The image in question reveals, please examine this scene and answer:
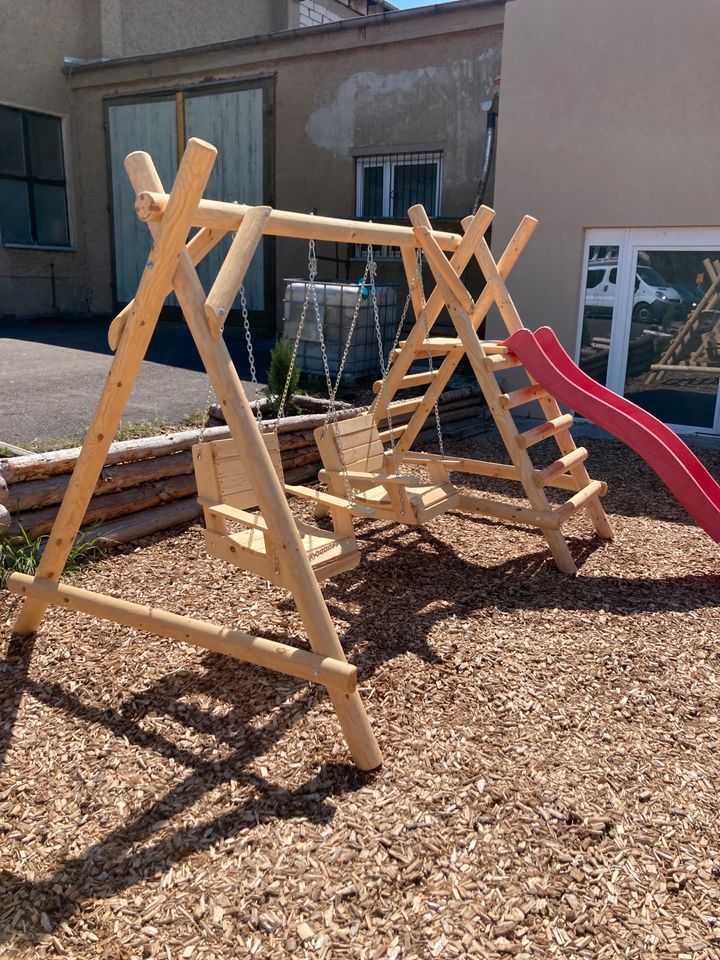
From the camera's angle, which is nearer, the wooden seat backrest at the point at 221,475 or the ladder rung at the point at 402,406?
the wooden seat backrest at the point at 221,475

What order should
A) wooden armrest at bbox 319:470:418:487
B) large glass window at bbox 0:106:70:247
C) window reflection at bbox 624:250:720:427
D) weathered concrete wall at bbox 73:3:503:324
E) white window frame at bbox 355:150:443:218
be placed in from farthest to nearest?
large glass window at bbox 0:106:70:247 < white window frame at bbox 355:150:443:218 < weathered concrete wall at bbox 73:3:503:324 < window reflection at bbox 624:250:720:427 < wooden armrest at bbox 319:470:418:487

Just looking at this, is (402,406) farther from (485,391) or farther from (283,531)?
(283,531)

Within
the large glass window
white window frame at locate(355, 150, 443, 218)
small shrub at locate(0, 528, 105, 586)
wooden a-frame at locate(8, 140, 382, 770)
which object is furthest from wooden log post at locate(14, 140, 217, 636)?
the large glass window

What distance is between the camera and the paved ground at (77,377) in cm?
652

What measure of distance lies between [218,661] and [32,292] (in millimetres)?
12559

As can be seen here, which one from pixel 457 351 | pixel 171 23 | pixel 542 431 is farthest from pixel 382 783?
pixel 171 23

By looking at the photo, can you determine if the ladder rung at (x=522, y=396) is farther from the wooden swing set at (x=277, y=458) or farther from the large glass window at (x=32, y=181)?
the large glass window at (x=32, y=181)

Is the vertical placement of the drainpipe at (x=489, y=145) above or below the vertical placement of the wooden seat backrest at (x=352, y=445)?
above

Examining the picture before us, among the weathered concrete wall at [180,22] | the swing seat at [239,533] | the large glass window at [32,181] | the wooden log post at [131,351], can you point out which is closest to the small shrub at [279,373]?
the swing seat at [239,533]

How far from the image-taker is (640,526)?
5.43 meters

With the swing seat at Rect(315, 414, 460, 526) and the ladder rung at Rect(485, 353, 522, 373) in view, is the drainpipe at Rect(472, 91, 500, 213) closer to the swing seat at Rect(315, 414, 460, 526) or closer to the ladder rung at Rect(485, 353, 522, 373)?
the ladder rung at Rect(485, 353, 522, 373)

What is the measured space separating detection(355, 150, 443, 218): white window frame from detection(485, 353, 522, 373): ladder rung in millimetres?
6835

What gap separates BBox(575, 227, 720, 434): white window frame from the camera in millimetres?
7633

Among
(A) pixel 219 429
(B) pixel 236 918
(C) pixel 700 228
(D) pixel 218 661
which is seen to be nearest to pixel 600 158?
(C) pixel 700 228
